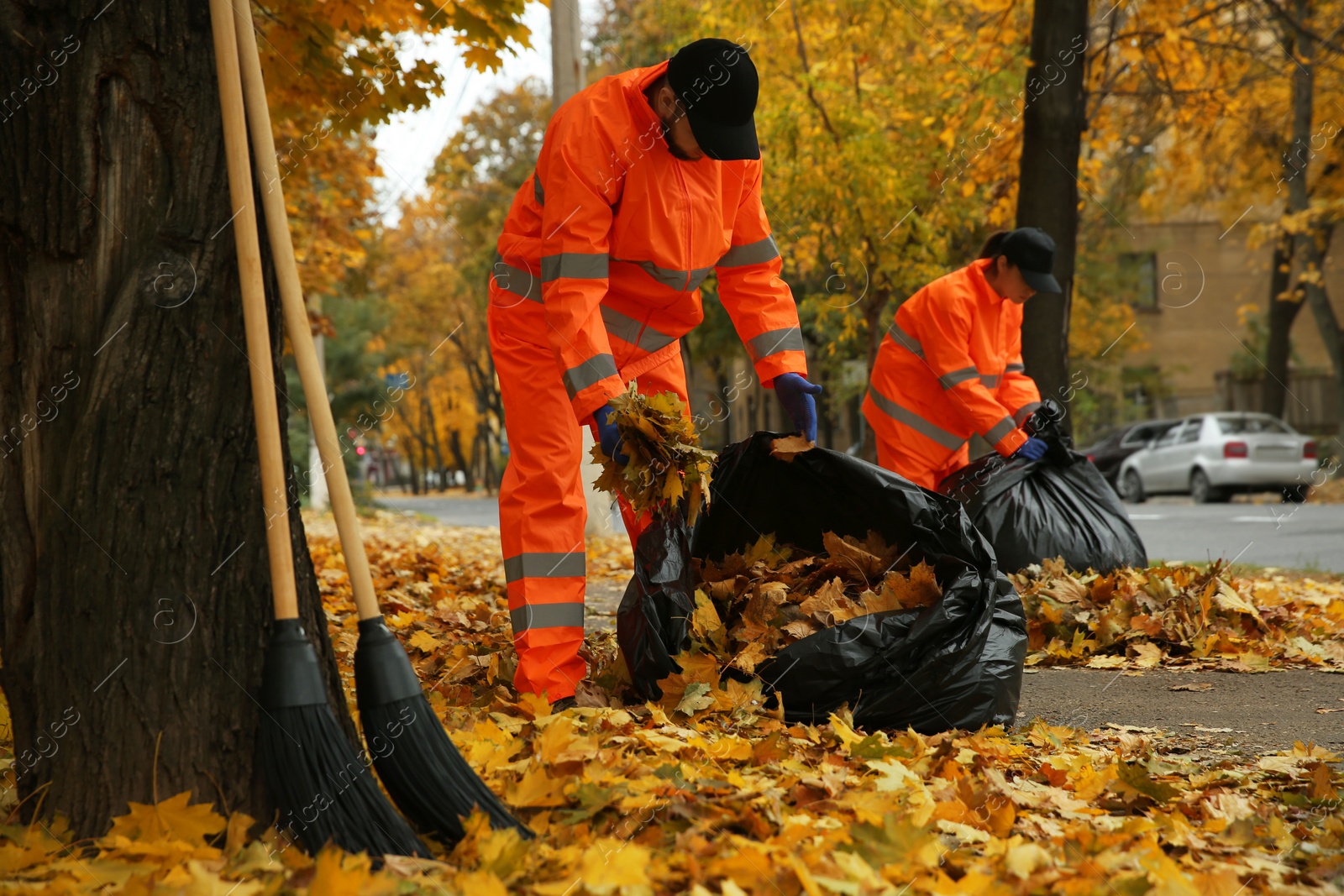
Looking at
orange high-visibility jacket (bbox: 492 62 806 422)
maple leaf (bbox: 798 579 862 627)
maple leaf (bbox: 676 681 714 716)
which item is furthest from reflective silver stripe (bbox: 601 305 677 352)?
maple leaf (bbox: 676 681 714 716)

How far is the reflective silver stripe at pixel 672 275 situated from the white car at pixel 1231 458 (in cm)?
1366

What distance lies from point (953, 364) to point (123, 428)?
366 cm

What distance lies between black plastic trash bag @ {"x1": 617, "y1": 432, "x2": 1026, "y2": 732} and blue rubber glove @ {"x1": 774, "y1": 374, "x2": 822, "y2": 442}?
3.3 inches

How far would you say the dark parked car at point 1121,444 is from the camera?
58.7 feet

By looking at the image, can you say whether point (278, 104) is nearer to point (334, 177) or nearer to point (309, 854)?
point (309, 854)

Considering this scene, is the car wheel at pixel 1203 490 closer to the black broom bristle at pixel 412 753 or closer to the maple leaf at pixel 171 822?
the black broom bristle at pixel 412 753

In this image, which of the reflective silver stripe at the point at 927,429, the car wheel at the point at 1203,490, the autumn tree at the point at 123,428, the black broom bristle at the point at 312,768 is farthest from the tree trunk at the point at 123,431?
the car wheel at the point at 1203,490

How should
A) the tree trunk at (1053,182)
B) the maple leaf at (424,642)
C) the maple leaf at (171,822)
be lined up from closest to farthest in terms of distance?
the maple leaf at (171,822), the maple leaf at (424,642), the tree trunk at (1053,182)

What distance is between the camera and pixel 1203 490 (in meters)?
15.7

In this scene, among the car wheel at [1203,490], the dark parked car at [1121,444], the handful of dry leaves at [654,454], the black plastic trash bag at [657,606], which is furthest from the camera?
the dark parked car at [1121,444]

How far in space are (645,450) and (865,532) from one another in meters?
0.85

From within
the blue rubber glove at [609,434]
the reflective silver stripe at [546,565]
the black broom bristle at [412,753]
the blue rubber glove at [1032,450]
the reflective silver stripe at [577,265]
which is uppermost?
the reflective silver stripe at [577,265]

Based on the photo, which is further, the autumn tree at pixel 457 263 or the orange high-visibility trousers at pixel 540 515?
the autumn tree at pixel 457 263

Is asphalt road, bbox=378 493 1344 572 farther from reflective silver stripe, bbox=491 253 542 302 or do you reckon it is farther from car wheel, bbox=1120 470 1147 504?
reflective silver stripe, bbox=491 253 542 302
